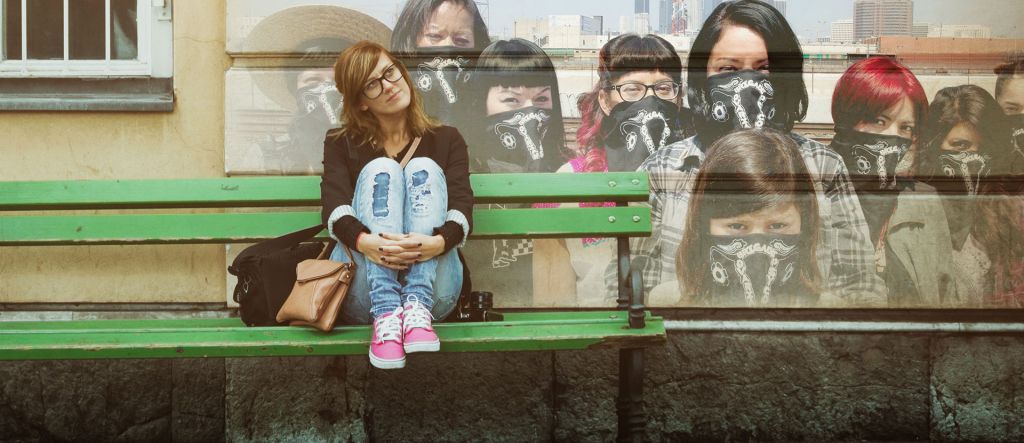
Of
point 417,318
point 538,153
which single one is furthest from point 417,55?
point 417,318

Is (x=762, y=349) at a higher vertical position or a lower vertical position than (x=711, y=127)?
lower

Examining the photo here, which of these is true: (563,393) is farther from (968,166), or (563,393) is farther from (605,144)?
(968,166)

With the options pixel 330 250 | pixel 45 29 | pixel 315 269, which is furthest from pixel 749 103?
pixel 45 29

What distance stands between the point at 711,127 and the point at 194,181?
220 cm

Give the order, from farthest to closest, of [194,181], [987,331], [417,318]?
[987,331] < [194,181] < [417,318]

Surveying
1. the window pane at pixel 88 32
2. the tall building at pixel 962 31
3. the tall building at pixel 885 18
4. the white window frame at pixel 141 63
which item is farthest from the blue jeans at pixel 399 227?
the tall building at pixel 962 31

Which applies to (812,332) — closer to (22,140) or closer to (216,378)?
(216,378)

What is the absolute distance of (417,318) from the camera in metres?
3.32

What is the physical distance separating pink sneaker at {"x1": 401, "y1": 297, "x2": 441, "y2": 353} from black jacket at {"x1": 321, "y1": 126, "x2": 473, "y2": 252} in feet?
0.86

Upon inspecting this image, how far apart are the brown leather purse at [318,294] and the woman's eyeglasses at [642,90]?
1.61 meters

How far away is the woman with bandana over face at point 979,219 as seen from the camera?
4336 millimetres

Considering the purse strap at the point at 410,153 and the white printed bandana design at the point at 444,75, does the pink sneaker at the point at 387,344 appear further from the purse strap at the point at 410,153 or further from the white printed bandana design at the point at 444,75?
the white printed bandana design at the point at 444,75

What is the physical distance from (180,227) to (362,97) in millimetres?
957

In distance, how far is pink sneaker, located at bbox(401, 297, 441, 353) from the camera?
10.7 ft
